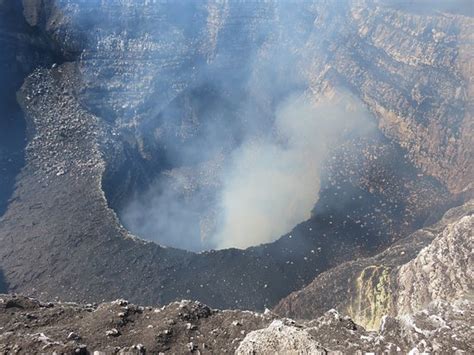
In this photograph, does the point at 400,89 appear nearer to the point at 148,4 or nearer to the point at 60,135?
the point at 148,4

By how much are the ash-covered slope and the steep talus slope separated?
3452mm

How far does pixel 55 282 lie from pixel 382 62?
3776 centimetres

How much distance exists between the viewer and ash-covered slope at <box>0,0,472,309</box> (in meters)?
32.8

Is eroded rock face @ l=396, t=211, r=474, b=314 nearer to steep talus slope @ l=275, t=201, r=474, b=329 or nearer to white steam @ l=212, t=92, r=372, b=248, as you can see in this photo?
steep talus slope @ l=275, t=201, r=474, b=329

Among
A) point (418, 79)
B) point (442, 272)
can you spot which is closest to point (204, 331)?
point (442, 272)

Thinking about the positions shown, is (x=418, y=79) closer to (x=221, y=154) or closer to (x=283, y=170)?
(x=283, y=170)

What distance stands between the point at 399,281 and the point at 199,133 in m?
30.3

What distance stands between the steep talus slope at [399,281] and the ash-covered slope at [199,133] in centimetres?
345

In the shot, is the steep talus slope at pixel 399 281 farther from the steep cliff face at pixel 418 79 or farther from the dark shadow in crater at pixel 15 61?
the dark shadow in crater at pixel 15 61

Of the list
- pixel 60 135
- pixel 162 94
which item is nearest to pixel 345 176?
pixel 162 94

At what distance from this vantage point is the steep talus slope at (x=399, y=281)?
2192 cm

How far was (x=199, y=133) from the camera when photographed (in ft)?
165

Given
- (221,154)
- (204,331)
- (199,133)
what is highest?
(199,133)

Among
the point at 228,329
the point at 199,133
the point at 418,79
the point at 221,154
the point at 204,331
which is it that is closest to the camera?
the point at 204,331
